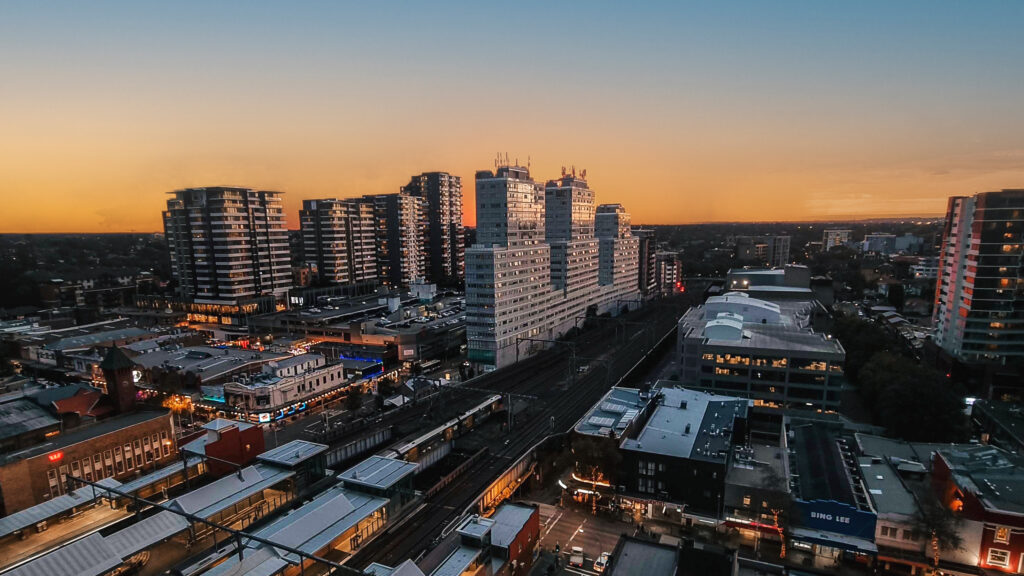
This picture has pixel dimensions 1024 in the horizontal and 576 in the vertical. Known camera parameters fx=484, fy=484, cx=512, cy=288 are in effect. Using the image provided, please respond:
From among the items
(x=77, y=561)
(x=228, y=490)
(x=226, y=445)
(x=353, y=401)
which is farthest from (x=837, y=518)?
(x=226, y=445)

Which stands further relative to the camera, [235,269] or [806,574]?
[235,269]

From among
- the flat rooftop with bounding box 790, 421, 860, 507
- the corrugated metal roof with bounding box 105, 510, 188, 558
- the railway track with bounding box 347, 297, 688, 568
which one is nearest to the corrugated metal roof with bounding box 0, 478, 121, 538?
the corrugated metal roof with bounding box 105, 510, 188, 558

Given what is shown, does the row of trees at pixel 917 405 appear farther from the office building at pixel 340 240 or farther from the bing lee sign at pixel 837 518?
the office building at pixel 340 240

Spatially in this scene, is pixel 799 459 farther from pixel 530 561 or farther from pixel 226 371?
pixel 226 371

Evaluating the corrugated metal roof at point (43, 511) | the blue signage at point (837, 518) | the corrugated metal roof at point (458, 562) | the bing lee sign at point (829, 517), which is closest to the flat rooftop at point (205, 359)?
the corrugated metal roof at point (43, 511)

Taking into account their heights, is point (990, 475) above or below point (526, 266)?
below

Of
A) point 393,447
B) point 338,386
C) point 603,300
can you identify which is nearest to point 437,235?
point 603,300

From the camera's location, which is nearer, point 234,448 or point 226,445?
point 226,445

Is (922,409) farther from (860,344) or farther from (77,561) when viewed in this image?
(77,561)
